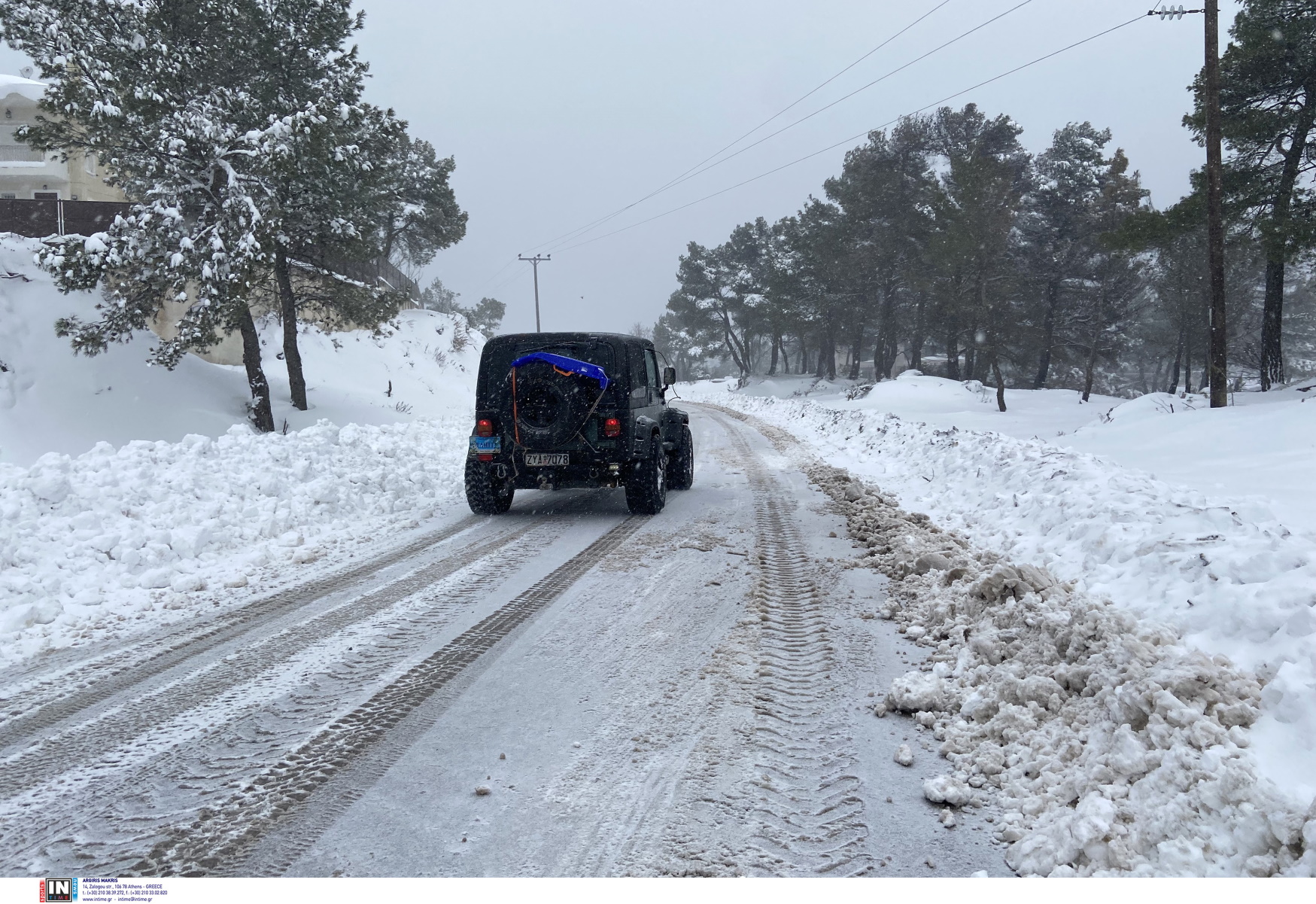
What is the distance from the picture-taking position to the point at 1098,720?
317 centimetres

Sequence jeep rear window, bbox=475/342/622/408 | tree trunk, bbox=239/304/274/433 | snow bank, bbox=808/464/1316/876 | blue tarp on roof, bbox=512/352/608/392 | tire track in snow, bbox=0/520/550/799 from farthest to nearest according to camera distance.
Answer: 1. tree trunk, bbox=239/304/274/433
2. jeep rear window, bbox=475/342/622/408
3. blue tarp on roof, bbox=512/352/608/392
4. tire track in snow, bbox=0/520/550/799
5. snow bank, bbox=808/464/1316/876

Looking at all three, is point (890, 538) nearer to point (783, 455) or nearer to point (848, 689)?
point (848, 689)

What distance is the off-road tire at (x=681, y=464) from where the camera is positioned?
445 inches

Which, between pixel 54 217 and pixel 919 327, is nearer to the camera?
pixel 54 217

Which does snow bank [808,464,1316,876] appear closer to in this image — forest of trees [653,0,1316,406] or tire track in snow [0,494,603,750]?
tire track in snow [0,494,603,750]

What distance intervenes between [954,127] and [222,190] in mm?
34727

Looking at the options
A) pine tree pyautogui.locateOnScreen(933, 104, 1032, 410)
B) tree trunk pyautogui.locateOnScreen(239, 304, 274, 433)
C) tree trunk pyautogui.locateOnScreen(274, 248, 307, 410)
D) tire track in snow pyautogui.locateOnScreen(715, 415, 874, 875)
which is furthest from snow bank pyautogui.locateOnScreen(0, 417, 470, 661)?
pine tree pyautogui.locateOnScreen(933, 104, 1032, 410)

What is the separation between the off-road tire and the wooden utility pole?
10820mm

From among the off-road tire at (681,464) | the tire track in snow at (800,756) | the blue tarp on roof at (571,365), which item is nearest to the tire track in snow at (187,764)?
the tire track in snow at (800,756)

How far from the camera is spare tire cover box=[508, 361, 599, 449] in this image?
28.9 feet

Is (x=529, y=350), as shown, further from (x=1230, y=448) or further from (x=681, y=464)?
(x=1230, y=448)

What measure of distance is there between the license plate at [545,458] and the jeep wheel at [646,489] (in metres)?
0.85

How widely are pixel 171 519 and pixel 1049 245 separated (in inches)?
1631

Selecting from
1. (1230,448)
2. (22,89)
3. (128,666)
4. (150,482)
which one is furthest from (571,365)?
(22,89)
